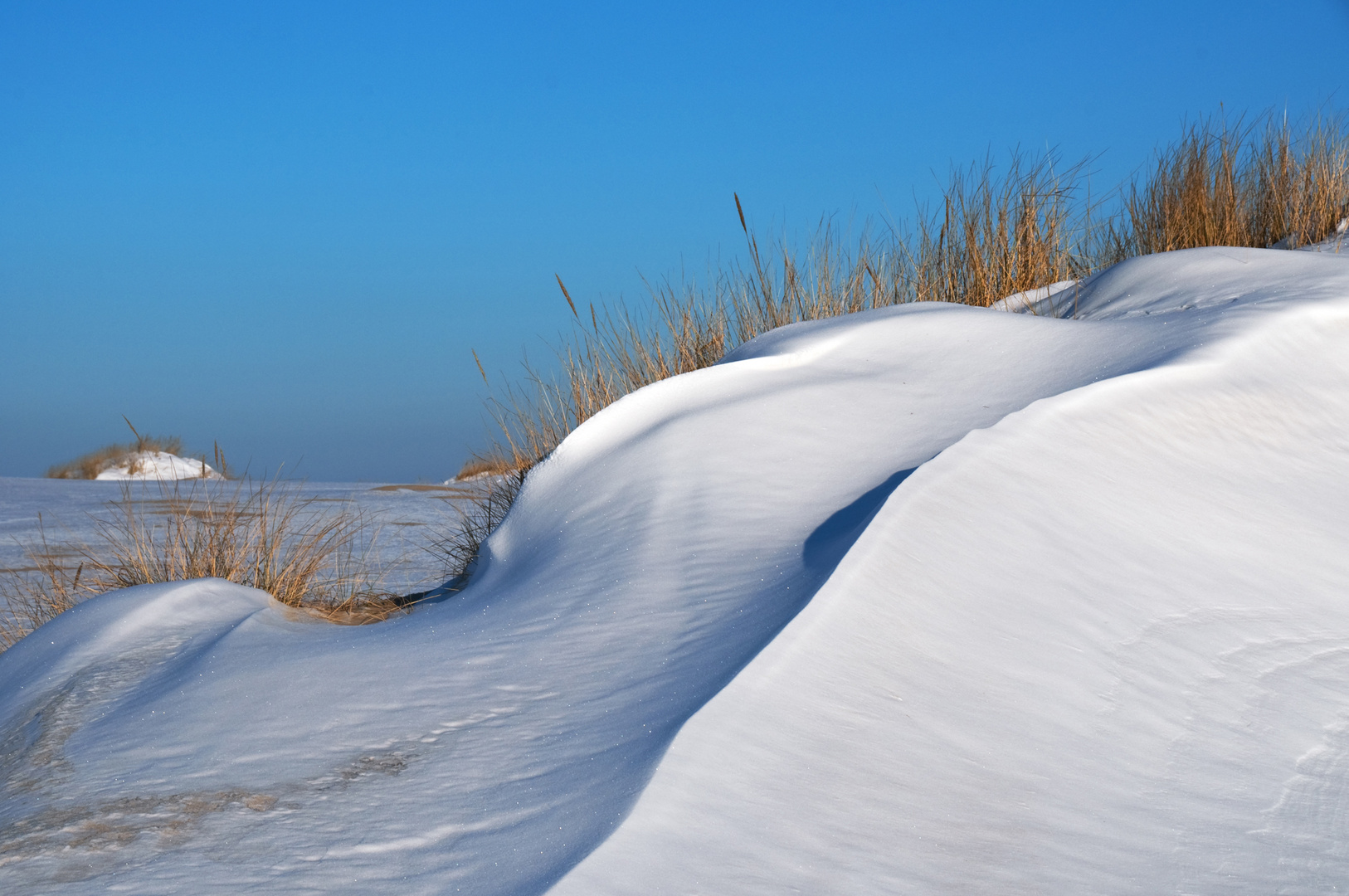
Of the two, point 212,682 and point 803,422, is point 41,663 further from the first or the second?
point 803,422

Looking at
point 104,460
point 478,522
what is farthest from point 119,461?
point 478,522

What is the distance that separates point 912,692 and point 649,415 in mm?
1010

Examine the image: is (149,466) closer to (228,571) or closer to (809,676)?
(228,571)

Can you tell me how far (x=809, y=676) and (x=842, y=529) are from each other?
369mm

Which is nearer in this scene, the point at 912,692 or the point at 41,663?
the point at 912,692

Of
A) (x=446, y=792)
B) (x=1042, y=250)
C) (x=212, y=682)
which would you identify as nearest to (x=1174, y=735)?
(x=446, y=792)

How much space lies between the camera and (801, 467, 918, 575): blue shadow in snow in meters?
1.26

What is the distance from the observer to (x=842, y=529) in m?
1.37

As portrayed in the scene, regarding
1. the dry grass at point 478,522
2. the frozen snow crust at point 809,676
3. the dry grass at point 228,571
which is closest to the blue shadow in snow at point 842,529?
the frozen snow crust at point 809,676

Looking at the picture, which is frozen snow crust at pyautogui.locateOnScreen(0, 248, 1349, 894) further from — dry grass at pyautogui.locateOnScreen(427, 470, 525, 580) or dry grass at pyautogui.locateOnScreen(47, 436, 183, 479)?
dry grass at pyautogui.locateOnScreen(47, 436, 183, 479)

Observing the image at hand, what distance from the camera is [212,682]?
1.25 m

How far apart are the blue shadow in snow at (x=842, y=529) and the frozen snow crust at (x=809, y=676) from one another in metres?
0.01

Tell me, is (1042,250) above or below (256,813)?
above

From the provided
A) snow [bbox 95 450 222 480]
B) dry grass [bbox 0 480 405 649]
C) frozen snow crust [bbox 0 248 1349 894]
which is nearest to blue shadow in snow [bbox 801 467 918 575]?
frozen snow crust [bbox 0 248 1349 894]
